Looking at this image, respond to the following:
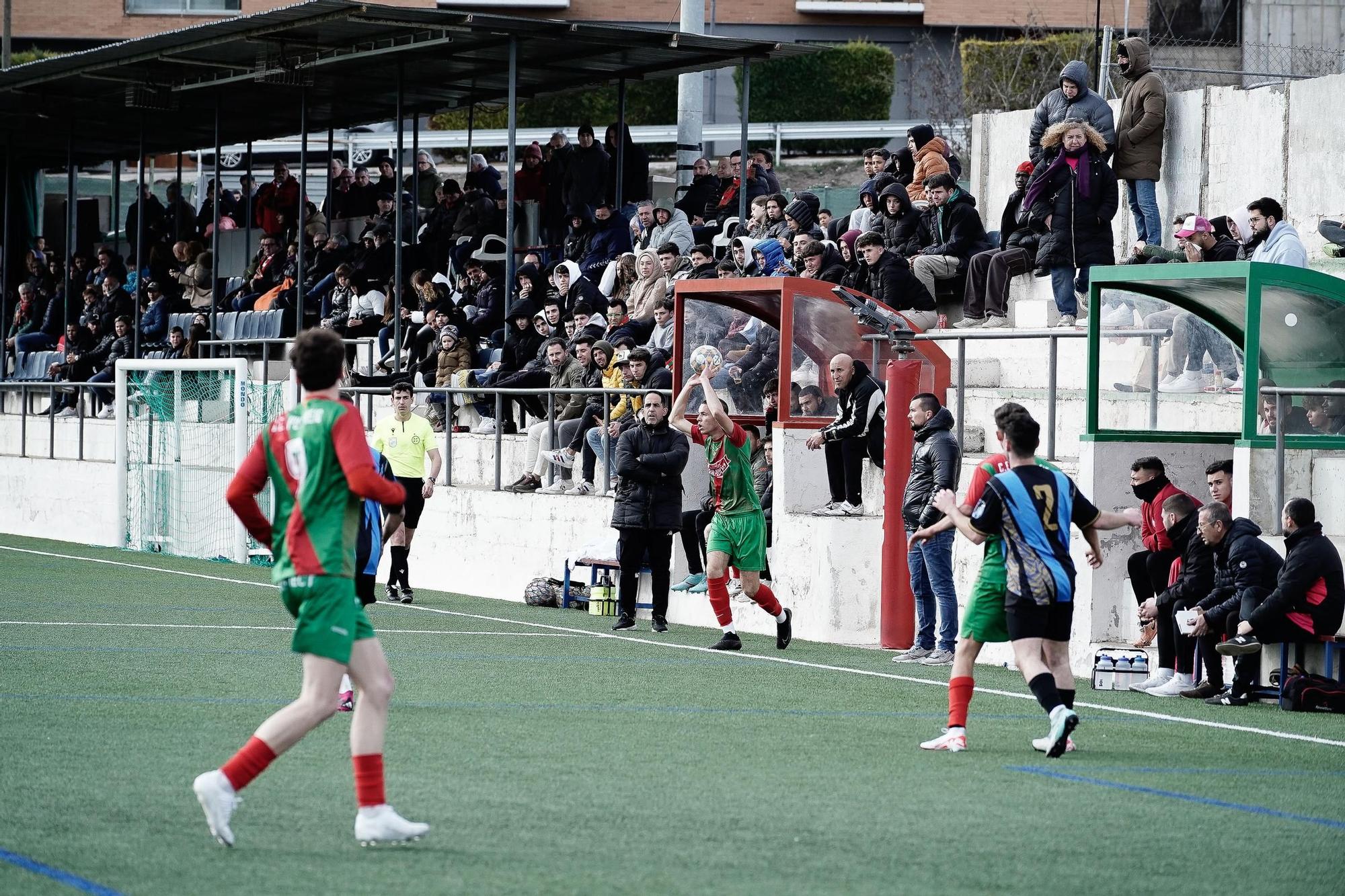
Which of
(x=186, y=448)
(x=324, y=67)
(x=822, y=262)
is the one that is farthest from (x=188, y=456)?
(x=822, y=262)

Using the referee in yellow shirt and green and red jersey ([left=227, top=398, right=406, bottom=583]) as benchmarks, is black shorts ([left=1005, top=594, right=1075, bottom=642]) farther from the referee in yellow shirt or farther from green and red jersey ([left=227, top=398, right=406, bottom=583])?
the referee in yellow shirt

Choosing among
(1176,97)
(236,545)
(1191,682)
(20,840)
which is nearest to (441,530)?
(236,545)

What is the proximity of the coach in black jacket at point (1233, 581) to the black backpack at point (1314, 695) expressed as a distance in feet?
1.10

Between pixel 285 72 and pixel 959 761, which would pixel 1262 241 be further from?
pixel 285 72

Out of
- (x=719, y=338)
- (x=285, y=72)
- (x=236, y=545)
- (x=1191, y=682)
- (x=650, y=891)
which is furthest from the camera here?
(x=285, y=72)

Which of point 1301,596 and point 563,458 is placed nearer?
point 1301,596

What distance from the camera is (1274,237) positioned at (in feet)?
50.4

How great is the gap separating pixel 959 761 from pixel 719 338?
29.1 ft

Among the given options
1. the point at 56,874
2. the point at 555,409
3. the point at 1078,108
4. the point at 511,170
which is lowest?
the point at 56,874

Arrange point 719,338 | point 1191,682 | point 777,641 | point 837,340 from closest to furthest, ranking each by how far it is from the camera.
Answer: point 1191,682 → point 777,641 → point 837,340 → point 719,338

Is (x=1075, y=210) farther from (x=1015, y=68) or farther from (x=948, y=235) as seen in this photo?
(x=1015, y=68)

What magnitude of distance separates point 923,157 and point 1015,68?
71.6ft

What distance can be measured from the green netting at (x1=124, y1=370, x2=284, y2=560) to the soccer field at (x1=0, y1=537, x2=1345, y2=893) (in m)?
9.08

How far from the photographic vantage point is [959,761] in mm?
9453
